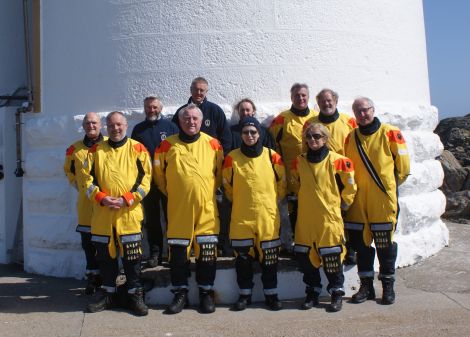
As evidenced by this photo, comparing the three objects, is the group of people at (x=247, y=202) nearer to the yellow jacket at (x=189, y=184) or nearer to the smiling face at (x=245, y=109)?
the yellow jacket at (x=189, y=184)

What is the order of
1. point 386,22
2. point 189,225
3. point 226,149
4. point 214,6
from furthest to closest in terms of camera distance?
point 386,22, point 214,6, point 226,149, point 189,225

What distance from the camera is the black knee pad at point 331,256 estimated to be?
513 centimetres

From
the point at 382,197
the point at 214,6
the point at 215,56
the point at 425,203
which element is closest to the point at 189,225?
the point at 382,197

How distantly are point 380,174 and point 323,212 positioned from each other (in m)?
0.66

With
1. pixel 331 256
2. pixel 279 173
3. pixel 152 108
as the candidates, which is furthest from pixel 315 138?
pixel 152 108

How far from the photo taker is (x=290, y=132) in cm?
591

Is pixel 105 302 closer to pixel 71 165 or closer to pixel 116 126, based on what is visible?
pixel 71 165

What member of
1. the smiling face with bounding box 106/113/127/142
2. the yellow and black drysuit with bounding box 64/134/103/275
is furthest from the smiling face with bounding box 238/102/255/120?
the yellow and black drysuit with bounding box 64/134/103/275

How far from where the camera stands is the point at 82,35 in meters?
6.79

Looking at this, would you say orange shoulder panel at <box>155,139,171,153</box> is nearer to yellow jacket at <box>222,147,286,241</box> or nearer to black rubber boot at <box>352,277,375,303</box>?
yellow jacket at <box>222,147,286,241</box>

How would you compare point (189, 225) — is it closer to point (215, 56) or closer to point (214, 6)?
point (215, 56)

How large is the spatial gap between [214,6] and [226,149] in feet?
5.58

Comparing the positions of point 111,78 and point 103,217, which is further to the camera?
point 111,78

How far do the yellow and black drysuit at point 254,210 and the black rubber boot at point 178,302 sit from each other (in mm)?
513
